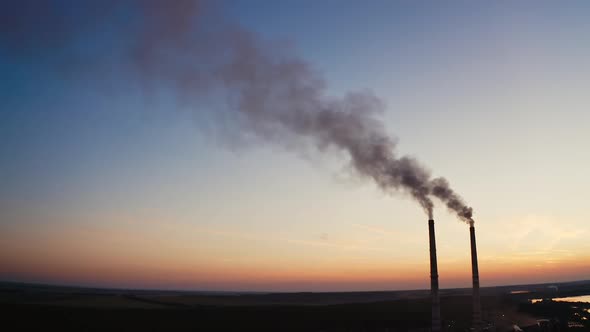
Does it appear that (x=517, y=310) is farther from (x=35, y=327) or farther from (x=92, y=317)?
(x=35, y=327)

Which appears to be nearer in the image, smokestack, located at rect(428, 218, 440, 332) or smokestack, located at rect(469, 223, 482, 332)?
smokestack, located at rect(428, 218, 440, 332)

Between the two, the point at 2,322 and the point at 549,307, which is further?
the point at 549,307

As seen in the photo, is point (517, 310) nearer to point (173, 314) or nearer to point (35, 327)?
point (173, 314)

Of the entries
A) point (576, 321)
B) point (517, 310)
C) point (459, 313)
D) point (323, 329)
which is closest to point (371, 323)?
point (323, 329)

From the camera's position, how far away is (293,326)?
191ft

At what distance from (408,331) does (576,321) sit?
26.4 meters

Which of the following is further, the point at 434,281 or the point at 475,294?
the point at 475,294

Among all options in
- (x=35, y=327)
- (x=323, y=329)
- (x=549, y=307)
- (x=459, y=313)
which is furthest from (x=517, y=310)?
(x=35, y=327)

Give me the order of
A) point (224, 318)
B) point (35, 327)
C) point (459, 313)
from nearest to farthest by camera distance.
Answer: point (35, 327) → point (224, 318) → point (459, 313)

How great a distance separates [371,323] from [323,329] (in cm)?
884

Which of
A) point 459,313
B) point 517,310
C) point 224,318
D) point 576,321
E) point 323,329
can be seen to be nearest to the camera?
point 323,329

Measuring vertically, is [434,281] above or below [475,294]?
above

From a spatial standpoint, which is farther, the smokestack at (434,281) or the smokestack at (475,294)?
the smokestack at (475,294)

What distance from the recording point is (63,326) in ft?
168
